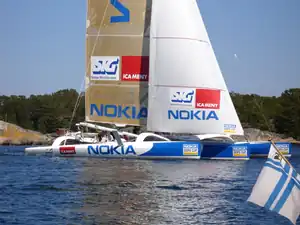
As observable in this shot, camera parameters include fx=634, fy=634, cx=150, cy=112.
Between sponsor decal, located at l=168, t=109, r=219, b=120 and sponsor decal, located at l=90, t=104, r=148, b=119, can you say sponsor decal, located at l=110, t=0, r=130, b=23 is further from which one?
sponsor decal, located at l=168, t=109, r=219, b=120

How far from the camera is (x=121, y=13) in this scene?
125 ft

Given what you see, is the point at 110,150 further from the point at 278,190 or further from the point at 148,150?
the point at 278,190

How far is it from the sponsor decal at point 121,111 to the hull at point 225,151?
412 cm

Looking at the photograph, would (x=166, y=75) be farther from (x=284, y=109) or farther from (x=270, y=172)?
(x=284, y=109)

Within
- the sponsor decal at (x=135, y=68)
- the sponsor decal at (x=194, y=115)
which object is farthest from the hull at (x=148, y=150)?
the sponsor decal at (x=135, y=68)

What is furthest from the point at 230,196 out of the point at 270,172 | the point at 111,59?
the point at 111,59

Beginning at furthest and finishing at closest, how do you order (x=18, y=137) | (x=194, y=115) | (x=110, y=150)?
(x=18, y=137)
(x=194, y=115)
(x=110, y=150)

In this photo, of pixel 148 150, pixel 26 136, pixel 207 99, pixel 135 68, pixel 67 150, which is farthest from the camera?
pixel 26 136

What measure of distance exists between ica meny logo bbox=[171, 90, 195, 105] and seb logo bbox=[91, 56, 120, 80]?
444 centimetres

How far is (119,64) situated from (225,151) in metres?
8.15

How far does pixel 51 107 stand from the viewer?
385 feet


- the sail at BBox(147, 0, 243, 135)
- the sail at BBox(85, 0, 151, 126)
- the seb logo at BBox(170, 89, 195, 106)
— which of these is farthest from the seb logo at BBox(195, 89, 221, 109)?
the sail at BBox(85, 0, 151, 126)

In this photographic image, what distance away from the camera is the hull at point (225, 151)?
3562cm

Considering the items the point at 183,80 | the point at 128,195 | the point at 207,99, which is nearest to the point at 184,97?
the point at 183,80
